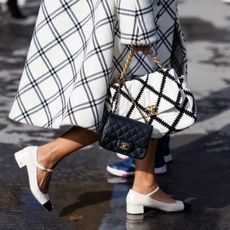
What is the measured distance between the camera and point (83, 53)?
4.27 m

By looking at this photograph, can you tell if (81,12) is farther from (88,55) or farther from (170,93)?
(170,93)

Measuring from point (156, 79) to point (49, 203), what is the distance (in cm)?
90

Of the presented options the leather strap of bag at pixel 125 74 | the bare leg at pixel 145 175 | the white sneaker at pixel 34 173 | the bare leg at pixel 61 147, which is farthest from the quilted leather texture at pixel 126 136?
the white sneaker at pixel 34 173

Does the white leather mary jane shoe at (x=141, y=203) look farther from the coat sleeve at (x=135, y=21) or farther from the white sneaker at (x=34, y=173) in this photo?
the coat sleeve at (x=135, y=21)

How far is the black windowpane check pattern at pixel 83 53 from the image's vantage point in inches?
162

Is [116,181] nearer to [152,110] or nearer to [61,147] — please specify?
[61,147]

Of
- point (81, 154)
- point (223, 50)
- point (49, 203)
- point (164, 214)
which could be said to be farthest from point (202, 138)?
point (223, 50)

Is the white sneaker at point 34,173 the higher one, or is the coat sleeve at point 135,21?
the coat sleeve at point 135,21

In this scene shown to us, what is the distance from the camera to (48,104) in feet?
14.3

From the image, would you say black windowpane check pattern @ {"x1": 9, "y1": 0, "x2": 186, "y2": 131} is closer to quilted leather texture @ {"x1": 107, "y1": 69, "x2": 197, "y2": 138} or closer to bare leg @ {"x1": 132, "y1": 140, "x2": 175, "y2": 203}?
quilted leather texture @ {"x1": 107, "y1": 69, "x2": 197, "y2": 138}

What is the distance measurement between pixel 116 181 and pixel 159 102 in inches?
40.0

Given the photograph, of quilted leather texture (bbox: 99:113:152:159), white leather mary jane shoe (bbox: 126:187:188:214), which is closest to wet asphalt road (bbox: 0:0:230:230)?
white leather mary jane shoe (bbox: 126:187:188:214)

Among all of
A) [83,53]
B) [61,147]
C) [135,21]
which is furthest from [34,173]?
[135,21]

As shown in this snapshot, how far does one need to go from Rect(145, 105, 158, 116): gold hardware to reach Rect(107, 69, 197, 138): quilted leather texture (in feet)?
0.03
